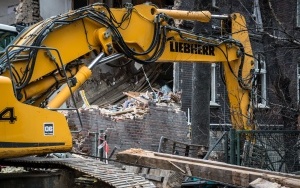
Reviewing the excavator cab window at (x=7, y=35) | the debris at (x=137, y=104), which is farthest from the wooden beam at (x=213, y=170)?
the debris at (x=137, y=104)

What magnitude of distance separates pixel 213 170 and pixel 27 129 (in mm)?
3105

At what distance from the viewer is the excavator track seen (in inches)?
254

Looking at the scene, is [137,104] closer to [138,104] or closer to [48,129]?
[138,104]

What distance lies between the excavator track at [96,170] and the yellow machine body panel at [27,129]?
51cm

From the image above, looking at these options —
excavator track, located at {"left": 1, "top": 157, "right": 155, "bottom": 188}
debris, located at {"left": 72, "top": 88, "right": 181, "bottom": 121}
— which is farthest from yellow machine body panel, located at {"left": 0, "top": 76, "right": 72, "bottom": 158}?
debris, located at {"left": 72, "top": 88, "right": 181, "bottom": 121}

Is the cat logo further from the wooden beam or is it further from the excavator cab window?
the wooden beam

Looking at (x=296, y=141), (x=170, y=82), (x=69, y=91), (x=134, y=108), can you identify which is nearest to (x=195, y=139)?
(x=134, y=108)

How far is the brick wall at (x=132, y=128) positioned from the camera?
13.5 metres

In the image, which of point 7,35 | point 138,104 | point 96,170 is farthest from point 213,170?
point 138,104

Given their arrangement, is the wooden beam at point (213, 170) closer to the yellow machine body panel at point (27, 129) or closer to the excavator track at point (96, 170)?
the excavator track at point (96, 170)

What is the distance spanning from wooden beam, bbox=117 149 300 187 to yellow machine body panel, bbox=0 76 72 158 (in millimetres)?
2455

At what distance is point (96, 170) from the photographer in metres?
6.75

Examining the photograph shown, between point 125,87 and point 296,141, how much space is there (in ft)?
27.7

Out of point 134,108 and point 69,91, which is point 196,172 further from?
point 134,108
